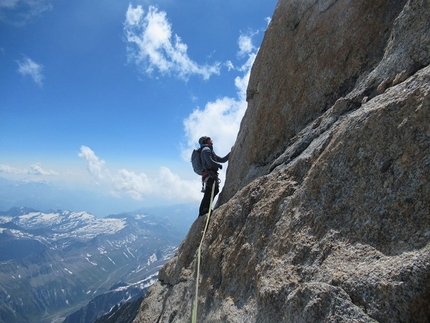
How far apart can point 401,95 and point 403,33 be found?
2174 mm

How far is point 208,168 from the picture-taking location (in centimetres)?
1377

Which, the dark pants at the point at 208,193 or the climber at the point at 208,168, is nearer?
the climber at the point at 208,168

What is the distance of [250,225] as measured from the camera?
27.5 feet

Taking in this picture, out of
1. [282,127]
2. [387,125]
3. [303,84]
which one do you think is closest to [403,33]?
[387,125]

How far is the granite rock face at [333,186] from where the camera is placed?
4340mm

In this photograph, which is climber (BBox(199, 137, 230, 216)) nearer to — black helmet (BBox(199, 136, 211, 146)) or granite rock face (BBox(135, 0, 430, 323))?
black helmet (BBox(199, 136, 211, 146))

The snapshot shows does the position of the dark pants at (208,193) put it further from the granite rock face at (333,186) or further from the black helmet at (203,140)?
the granite rock face at (333,186)

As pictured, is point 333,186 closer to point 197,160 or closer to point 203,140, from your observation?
point 203,140

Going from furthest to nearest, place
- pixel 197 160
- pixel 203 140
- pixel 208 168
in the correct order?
pixel 197 160, pixel 203 140, pixel 208 168

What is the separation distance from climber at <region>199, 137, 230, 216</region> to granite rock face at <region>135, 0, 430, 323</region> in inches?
95.3

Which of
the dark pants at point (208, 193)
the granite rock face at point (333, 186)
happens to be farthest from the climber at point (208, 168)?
the granite rock face at point (333, 186)

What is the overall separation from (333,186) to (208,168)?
27.8 feet

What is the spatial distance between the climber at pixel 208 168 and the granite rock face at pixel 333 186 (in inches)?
95.3

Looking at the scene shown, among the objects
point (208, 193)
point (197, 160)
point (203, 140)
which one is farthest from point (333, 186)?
point (197, 160)
